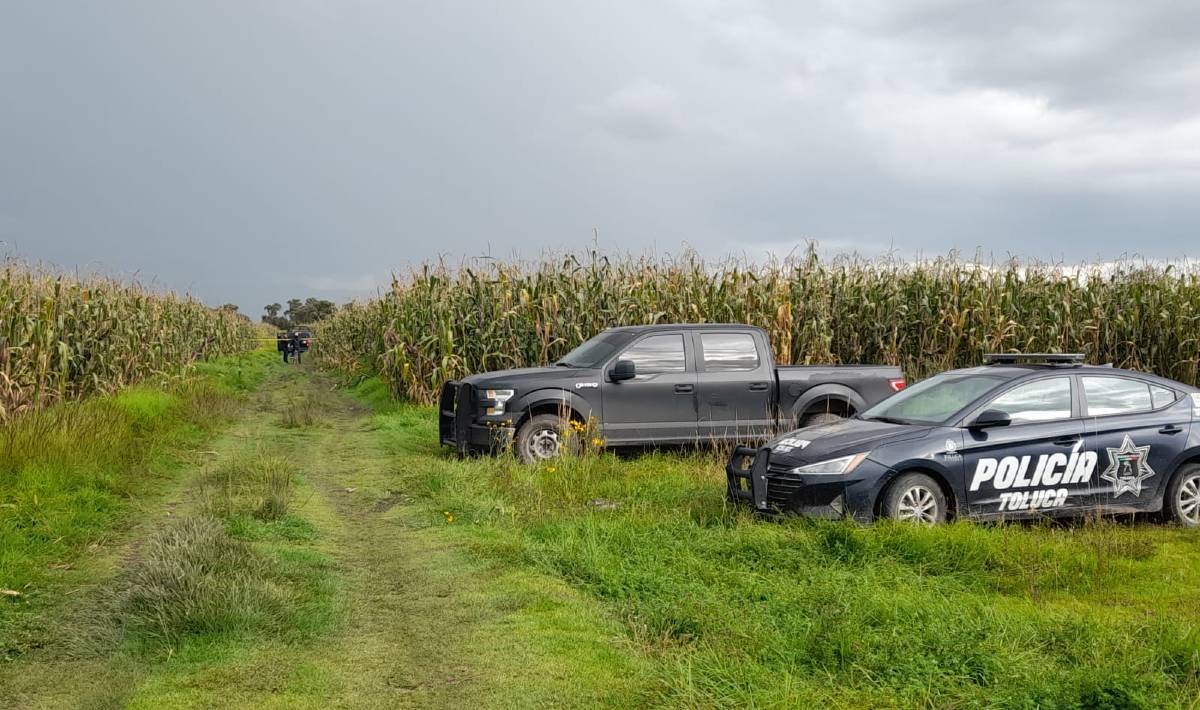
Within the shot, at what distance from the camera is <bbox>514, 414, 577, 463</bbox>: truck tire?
1202 centimetres

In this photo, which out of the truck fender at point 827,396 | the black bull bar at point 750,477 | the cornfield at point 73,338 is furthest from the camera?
the cornfield at point 73,338

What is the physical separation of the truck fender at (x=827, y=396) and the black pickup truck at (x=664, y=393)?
14 millimetres

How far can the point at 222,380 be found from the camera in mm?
25406

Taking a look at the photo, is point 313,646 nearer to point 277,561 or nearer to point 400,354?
point 277,561

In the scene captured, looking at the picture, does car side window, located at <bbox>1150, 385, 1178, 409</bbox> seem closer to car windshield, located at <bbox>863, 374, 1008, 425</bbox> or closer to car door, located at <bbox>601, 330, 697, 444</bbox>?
car windshield, located at <bbox>863, 374, 1008, 425</bbox>

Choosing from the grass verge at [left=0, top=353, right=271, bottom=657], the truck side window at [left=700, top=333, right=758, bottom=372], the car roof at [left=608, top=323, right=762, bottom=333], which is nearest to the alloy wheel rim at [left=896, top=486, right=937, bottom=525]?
the truck side window at [left=700, top=333, right=758, bottom=372]

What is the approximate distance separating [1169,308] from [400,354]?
609 inches

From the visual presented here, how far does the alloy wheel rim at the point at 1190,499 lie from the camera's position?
8.95m

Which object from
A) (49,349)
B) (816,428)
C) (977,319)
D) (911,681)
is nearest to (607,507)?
(816,428)

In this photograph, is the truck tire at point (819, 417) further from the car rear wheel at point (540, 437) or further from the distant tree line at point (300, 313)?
Answer: the distant tree line at point (300, 313)

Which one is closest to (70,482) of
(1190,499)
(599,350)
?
(599,350)

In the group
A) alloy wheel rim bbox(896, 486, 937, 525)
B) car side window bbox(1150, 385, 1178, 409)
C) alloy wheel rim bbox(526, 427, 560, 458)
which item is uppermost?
car side window bbox(1150, 385, 1178, 409)

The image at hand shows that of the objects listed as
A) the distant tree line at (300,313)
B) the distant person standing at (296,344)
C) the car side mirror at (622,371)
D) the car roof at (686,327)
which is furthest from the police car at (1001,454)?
the distant tree line at (300,313)

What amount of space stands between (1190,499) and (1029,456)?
75.3 inches
